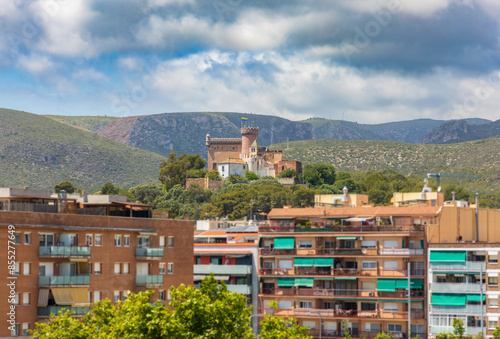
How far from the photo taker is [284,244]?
86062 mm

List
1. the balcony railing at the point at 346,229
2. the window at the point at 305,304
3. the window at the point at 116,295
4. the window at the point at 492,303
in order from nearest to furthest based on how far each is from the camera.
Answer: the window at the point at 116,295 → the window at the point at 492,303 → the balcony railing at the point at 346,229 → the window at the point at 305,304

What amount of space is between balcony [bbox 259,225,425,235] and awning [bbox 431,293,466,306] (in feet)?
18.3

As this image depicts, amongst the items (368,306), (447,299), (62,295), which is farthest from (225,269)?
(62,295)

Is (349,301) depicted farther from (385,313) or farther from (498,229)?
(498,229)

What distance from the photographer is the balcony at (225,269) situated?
87.1 meters

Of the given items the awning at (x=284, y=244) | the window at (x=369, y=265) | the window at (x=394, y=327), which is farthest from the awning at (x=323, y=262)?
the window at (x=394, y=327)

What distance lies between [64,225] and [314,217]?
3285cm

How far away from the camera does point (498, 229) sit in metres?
84.4

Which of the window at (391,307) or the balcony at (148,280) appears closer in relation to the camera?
the balcony at (148,280)

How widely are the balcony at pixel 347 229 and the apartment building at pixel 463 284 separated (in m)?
1.57

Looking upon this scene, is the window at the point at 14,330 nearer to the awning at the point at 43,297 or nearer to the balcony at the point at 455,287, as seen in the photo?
the awning at the point at 43,297

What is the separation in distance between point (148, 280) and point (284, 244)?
2253 centimetres

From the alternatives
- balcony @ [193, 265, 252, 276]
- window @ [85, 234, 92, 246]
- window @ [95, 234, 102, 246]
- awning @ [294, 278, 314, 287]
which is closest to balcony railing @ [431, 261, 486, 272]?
awning @ [294, 278, 314, 287]

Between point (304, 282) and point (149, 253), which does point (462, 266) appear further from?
point (149, 253)
